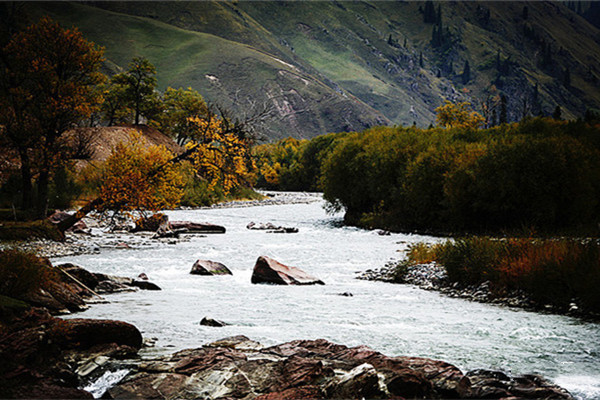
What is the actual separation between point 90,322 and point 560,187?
33.4m

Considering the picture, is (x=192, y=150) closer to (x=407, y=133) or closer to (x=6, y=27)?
(x=6, y=27)

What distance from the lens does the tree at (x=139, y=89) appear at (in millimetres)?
82562

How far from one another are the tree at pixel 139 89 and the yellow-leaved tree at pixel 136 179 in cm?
5933

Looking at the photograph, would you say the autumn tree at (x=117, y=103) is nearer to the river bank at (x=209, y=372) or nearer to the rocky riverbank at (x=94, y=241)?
the rocky riverbank at (x=94, y=241)

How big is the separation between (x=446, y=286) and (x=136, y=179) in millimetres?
15871

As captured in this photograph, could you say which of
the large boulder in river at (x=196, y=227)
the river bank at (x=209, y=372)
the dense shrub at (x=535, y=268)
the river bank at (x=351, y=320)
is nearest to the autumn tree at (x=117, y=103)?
the large boulder in river at (x=196, y=227)

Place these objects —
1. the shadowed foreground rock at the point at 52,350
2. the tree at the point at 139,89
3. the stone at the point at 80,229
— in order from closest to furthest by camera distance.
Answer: the shadowed foreground rock at the point at 52,350, the stone at the point at 80,229, the tree at the point at 139,89

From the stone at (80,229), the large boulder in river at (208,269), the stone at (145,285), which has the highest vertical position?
the stone at (145,285)

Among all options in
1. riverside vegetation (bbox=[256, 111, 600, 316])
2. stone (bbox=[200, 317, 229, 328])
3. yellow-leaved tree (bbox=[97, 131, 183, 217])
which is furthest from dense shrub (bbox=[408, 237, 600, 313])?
yellow-leaved tree (bbox=[97, 131, 183, 217])

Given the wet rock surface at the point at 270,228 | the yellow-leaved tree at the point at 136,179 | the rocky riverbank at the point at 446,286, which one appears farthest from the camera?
the wet rock surface at the point at 270,228

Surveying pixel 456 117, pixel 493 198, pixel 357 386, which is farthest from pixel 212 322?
pixel 456 117

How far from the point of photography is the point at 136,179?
83.5 ft

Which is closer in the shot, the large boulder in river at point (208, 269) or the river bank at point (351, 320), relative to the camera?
the river bank at point (351, 320)

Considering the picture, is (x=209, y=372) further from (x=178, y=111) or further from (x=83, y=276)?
(x=178, y=111)
